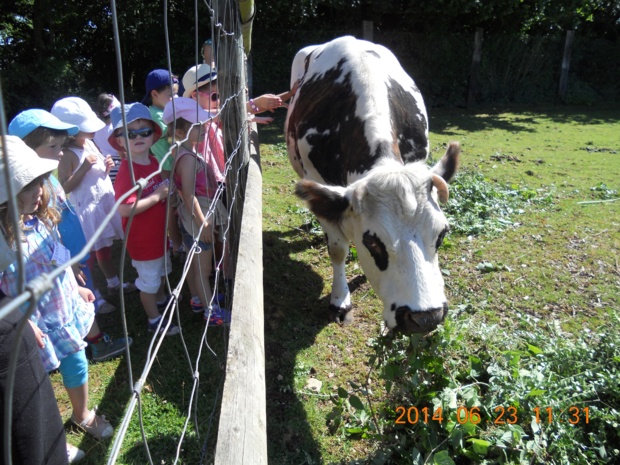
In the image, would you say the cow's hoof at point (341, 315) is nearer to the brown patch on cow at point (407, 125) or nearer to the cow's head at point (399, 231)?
the cow's head at point (399, 231)

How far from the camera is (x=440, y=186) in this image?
2438 millimetres

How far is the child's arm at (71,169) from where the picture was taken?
2.99 metres

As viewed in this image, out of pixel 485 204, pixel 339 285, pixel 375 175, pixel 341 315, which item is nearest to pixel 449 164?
pixel 375 175

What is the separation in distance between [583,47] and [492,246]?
13447mm

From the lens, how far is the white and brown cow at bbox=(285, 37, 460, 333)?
216cm

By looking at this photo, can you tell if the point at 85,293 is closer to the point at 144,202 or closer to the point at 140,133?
the point at 144,202

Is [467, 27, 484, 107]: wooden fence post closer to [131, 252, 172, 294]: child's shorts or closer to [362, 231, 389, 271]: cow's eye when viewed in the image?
[362, 231, 389, 271]: cow's eye

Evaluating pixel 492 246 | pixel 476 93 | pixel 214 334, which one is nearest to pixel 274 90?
pixel 476 93

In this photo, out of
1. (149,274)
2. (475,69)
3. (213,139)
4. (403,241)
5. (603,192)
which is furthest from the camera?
(475,69)

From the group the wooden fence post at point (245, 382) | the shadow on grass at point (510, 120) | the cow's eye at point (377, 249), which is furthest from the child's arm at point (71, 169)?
the shadow on grass at point (510, 120)

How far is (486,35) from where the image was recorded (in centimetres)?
1311

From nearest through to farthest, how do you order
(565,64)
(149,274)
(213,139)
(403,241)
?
(403,241)
(149,274)
(213,139)
(565,64)

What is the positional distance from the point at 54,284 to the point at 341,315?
207 cm
